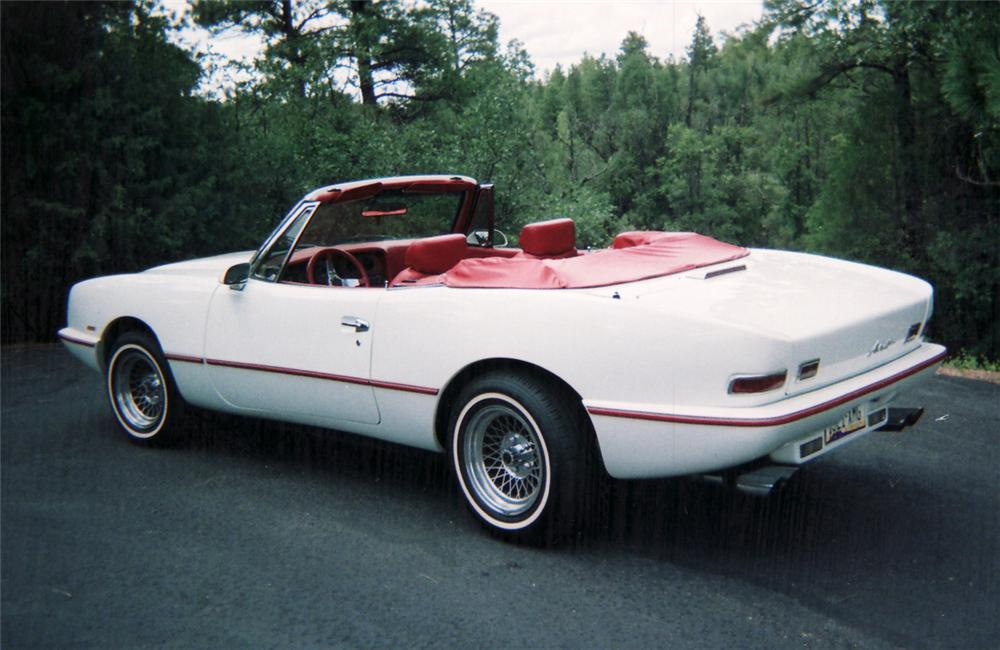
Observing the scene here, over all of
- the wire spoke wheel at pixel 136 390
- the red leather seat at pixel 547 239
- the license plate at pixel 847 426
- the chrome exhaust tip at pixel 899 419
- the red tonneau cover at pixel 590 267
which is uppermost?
A: the red leather seat at pixel 547 239

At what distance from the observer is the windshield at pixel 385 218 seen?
4.92 meters

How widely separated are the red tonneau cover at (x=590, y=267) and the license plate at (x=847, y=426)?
0.94 meters

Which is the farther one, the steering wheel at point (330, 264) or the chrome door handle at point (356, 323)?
the steering wheel at point (330, 264)

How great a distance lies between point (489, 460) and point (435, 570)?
546mm

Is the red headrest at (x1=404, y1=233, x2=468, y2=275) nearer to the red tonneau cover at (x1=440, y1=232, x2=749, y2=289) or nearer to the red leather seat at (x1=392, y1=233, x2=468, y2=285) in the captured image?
the red leather seat at (x1=392, y1=233, x2=468, y2=285)

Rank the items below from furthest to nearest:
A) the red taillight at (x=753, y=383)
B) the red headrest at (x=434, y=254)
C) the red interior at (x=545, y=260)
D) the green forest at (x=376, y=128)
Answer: the green forest at (x=376, y=128)
the red headrest at (x=434, y=254)
the red interior at (x=545, y=260)
the red taillight at (x=753, y=383)

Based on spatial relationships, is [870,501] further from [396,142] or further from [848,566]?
[396,142]

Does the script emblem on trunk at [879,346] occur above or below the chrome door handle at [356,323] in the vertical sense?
below

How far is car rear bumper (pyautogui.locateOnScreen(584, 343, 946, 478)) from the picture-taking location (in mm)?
3266

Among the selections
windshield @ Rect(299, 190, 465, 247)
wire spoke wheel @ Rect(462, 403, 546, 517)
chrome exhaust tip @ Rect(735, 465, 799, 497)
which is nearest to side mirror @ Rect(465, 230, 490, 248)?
windshield @ Rect(299, 190, 465, 247)

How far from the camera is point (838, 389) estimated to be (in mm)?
3545

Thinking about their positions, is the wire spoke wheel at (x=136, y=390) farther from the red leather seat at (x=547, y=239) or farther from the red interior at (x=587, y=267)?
the red leather seat at (x=547, y=239)

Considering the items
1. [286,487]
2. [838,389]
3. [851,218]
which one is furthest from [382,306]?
[851,218]

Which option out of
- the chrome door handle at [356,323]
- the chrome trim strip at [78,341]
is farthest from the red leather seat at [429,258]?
the chrome trim strip at [78,341]
